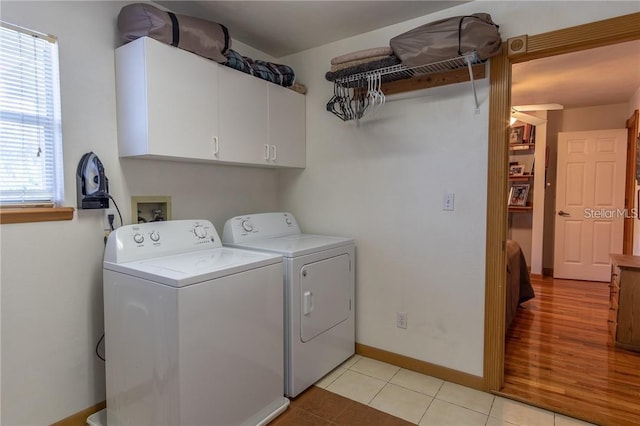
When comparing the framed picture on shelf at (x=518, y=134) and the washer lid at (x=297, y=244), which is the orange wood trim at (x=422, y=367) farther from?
the framed picture on shelf at (x=518, y=134)

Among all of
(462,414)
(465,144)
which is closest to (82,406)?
(462,414)

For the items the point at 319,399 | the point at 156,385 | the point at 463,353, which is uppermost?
the point at 156,385

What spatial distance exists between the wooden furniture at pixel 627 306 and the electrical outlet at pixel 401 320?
1785 millimetres

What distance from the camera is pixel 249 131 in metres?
2.41

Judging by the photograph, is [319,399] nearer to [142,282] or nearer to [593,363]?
[142,282]

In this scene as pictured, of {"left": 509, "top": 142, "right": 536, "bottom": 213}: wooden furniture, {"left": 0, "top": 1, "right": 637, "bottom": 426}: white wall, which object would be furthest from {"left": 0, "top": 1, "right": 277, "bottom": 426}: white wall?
{"left": 509, "top": 142, "right": 536, "bottom": 213}: wooden furniture

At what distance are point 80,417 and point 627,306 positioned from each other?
12.5 feet

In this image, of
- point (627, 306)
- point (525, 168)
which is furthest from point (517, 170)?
point (627, 306)

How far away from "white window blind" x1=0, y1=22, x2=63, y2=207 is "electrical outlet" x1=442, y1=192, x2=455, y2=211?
2.17 meters

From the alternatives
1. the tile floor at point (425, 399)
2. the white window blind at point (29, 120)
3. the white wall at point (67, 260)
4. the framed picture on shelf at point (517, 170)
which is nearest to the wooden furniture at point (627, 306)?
the tile floor at point (425, 399)

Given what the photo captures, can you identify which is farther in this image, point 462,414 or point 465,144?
point 465,144

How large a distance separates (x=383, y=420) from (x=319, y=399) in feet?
1.33

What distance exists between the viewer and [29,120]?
1.70 m

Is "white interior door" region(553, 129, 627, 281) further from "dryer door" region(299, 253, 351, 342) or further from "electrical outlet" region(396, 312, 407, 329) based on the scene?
"dryer door" region(299, 253, 351, 342)
